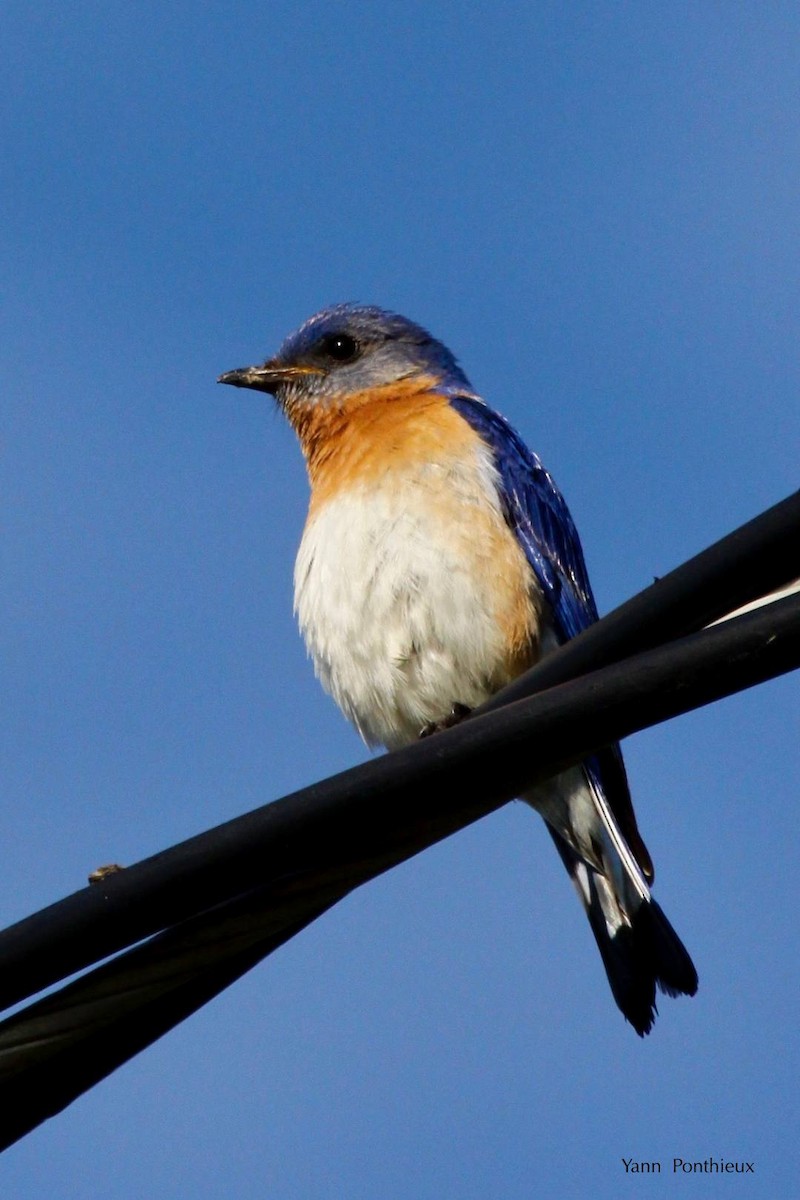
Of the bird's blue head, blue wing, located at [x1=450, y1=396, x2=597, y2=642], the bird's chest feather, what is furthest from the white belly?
the bird's blue head

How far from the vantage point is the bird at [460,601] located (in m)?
7.43

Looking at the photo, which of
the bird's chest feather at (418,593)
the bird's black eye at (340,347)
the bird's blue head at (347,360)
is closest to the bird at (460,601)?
the bird's chest feather at (418,593)

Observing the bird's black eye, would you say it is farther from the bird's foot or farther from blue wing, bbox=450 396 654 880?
the bird's foot

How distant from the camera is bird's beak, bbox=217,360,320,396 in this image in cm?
983

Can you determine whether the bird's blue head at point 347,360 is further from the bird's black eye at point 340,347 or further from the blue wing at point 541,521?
the blue wing at point 541,521

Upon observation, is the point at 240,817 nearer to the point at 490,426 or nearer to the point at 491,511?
the point at 491,511

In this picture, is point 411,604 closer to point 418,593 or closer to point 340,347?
point 418,593

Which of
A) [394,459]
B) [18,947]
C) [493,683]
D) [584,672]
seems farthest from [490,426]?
[18,947]

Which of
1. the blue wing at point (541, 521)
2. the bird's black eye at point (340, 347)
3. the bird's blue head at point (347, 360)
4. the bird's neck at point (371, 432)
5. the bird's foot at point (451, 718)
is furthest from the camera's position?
the bird's black eye at point (340, 347)

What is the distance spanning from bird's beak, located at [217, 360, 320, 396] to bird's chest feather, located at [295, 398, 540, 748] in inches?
77.7

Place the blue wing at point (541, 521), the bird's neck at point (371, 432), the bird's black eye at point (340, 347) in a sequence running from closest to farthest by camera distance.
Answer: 1. the blue wing at point (541, 521)
2. the bird's neck at point (371, 432)
3. the bird's black eye at point (340, 347)

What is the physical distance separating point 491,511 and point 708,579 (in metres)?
4.00

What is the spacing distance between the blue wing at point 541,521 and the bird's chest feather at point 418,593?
0.13 m

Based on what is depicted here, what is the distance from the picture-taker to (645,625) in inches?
150
